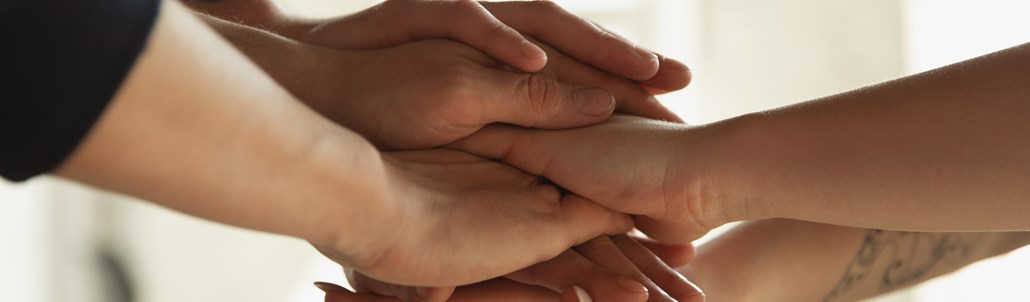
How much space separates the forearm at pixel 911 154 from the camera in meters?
0.80

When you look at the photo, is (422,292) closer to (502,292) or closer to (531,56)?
(502,292)

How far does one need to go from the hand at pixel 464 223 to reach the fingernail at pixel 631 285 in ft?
0.25

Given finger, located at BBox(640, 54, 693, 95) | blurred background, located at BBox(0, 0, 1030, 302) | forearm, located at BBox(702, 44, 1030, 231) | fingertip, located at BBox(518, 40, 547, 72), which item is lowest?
blurred background, located at BBox(0, 0, 1030, 302)

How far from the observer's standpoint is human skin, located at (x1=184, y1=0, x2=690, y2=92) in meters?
0.96

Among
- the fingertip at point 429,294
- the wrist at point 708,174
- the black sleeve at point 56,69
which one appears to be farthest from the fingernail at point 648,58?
the black sleeve at point 56,69

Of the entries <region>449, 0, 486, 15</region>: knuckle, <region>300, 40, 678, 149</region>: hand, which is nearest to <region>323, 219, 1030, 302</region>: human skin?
<region>300, 40, 678, 149</region>: hand

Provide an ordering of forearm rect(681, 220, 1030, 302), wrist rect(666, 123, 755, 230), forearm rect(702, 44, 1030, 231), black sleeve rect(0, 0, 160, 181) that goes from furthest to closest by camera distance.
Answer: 1. forearm rect(681, 220, 1030, 302)
2. wrist rect(666, 123, 755, 230)
3. forearm rect(702, 44, 1030, 231)
4. black sleeve rect(0, 0, 160, 181)

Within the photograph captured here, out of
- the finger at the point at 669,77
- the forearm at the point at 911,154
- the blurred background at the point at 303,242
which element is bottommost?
the blurred background at the point at 303,242

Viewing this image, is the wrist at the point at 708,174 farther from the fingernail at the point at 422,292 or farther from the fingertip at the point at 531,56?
the fingernail at the point at 422,292

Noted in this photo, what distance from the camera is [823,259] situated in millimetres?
1148

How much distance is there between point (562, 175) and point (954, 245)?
53 centimetres

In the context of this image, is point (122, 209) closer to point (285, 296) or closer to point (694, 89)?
point (285, 296)

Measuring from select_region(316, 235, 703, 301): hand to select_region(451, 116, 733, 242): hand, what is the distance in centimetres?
5

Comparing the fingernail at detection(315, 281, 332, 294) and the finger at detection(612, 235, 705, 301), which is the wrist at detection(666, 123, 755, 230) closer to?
the finger at detection(612, 235, 705, 301)
